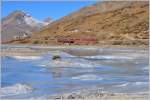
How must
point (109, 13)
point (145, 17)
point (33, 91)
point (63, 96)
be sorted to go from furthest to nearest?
point (109, 13), point (145, 17), point (33, 91), point (63, 96)

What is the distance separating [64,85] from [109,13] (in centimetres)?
16531

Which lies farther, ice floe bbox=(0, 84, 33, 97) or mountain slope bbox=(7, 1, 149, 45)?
mountain slope bbox=(7, 1, 149, 45)

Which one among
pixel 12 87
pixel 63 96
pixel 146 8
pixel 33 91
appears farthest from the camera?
pixel 146 8

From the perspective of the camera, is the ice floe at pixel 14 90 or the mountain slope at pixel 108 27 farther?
the mountain slope at pixel 108 27

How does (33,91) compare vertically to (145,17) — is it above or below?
below

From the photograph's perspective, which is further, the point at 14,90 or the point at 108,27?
the point at 108,27

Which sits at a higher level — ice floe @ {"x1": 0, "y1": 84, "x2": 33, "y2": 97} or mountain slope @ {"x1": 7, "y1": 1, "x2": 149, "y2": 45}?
mountain slope @ {"x1": 7, "y1": 1, "x2": 149, "y2": 45}

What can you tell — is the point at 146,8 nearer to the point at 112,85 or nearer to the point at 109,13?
the point at 109,13

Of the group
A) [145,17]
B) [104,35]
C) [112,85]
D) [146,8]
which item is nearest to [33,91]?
[112,85]

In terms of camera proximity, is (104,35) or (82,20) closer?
(104,35)

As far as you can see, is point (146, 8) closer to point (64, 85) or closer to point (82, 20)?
point (82, 20)

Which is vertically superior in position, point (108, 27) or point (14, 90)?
point (108, 27)

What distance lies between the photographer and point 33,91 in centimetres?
1434

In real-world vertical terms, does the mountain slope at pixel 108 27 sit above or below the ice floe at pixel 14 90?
above
